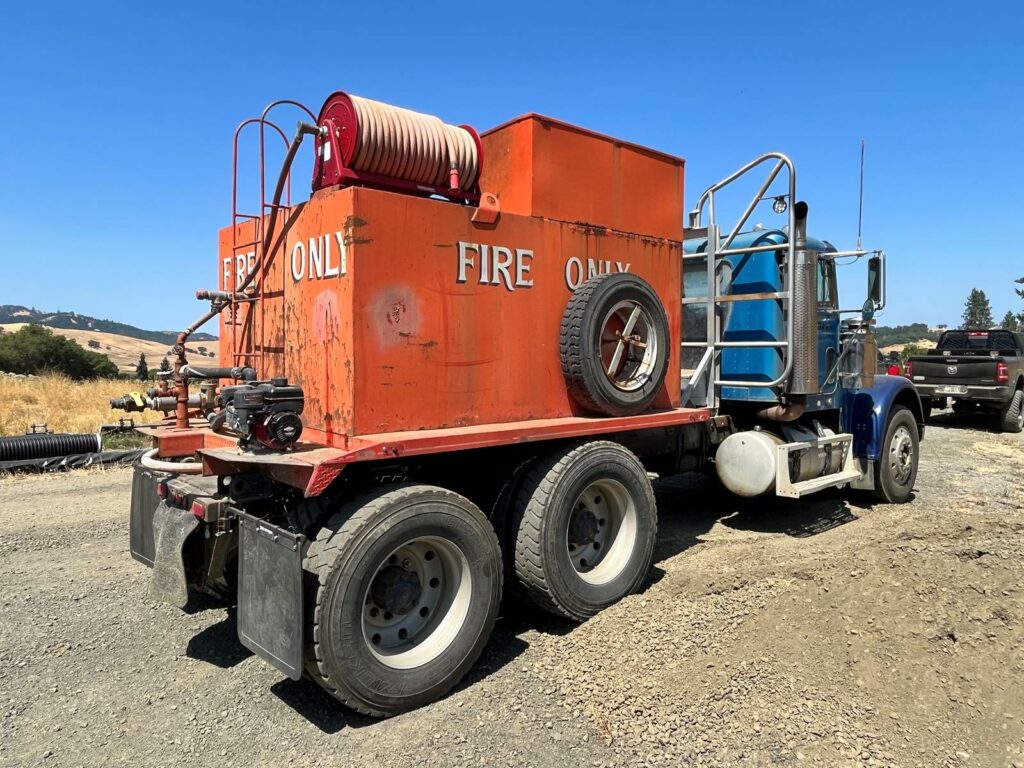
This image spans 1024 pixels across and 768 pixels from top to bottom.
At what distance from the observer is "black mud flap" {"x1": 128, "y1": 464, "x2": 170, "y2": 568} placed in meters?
4.50

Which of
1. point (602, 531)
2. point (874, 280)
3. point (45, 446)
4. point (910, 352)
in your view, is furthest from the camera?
point (910, 352)

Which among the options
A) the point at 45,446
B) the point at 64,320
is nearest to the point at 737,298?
the point at 45,446

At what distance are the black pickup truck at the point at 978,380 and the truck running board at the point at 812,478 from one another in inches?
375

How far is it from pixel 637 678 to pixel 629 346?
92.6 inches

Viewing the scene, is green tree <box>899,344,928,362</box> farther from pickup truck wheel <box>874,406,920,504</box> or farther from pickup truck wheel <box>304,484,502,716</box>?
pickup truck wheel <box>304,484,502,716</box>

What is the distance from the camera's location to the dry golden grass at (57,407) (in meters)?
11.9

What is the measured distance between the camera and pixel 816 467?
6766 millimetres

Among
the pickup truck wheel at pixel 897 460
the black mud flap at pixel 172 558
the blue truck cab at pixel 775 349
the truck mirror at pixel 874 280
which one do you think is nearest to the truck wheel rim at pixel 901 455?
the pickup truck wheel at pixel 897 460

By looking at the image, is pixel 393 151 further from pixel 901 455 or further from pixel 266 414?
pixel 901 455

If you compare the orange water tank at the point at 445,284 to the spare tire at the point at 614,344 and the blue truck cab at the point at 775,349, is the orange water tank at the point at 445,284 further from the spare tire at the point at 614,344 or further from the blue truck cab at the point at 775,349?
the blue truck cab at the point at 775,349

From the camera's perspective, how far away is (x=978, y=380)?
601 inches

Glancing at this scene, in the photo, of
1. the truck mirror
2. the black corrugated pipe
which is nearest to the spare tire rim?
the truck mirror

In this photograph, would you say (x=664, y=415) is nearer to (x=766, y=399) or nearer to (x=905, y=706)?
(x=766, y=399)

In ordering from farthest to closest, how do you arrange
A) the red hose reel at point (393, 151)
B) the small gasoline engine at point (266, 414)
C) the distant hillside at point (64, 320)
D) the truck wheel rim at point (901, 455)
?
the distant hillside at point (64, 320) < the truck wheel rim at point (901, 455) < the red hose reel at point (393, 151) < the small gasoline engine at point (266, 414)
